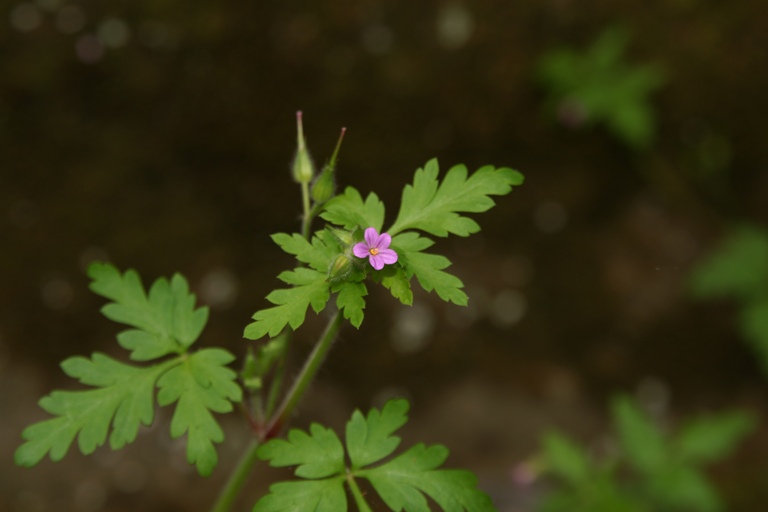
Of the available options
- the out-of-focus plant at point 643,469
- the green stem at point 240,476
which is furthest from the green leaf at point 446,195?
the out-of-focus plant at point 643,469

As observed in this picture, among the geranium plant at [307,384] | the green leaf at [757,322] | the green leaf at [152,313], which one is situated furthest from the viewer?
the green leaf at [757,322]

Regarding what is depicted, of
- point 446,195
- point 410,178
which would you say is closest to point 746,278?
point 410,178

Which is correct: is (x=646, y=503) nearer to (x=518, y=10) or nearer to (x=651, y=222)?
(x=651, y=222)

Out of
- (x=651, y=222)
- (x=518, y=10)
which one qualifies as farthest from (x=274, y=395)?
(x=651, y=222)

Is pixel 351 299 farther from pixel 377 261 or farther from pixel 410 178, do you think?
pixel 410 178

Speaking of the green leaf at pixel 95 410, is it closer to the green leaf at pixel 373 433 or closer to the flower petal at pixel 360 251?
the green leaf at pixel 373 433

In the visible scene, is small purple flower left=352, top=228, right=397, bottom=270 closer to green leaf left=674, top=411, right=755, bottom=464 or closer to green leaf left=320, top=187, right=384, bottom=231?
green leaf left=320, top=187, right=384, bottom=231
